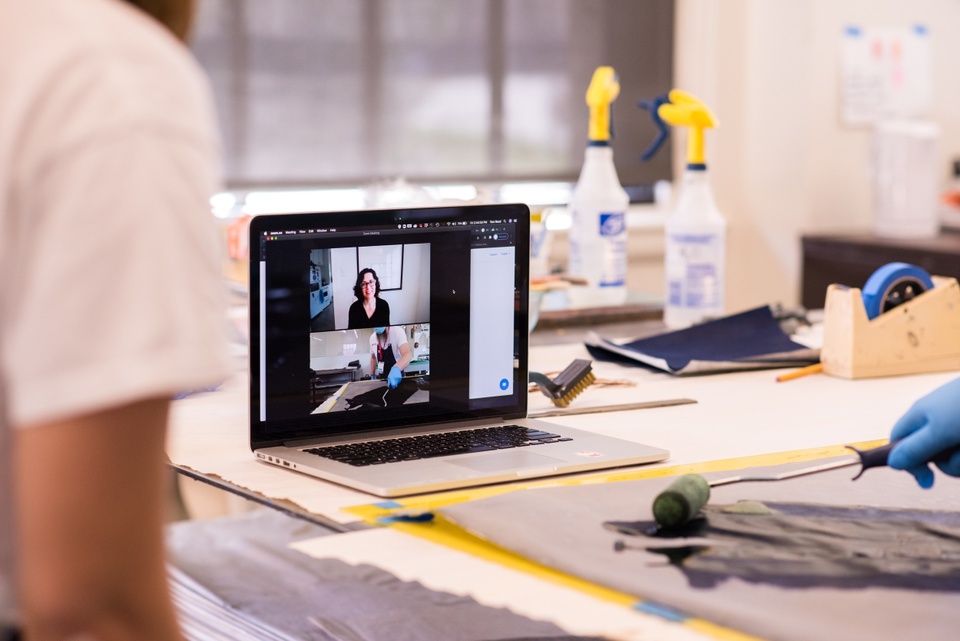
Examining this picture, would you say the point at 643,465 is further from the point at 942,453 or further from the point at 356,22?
the point at 356,22

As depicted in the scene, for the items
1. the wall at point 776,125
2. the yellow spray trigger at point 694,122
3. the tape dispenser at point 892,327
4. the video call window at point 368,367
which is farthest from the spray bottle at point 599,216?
the wall at point 776,125

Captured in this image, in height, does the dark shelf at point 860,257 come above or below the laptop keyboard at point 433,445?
above

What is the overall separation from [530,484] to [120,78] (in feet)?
1.94

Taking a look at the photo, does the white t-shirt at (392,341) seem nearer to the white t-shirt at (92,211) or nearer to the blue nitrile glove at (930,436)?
the blue nitrile glove at (930,436)

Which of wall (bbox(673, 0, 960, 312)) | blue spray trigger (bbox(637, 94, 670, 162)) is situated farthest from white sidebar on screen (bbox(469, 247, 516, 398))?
wall (bbox(673, 0, 960, 312))

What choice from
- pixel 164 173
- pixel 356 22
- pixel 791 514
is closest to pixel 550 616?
pixel 791 514

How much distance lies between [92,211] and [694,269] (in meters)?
1.41

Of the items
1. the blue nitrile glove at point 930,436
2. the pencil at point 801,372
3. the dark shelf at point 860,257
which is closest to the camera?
the blue nitrile glove at point 930,436

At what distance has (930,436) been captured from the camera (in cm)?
87

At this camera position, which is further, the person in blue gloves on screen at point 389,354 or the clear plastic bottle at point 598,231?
the clear plastic bottle at point 598,231

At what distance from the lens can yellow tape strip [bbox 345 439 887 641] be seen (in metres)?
0.77

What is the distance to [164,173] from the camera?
0.52m

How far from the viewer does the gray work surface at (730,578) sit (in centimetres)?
72

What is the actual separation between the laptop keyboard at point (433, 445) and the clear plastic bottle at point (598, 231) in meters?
0.80
